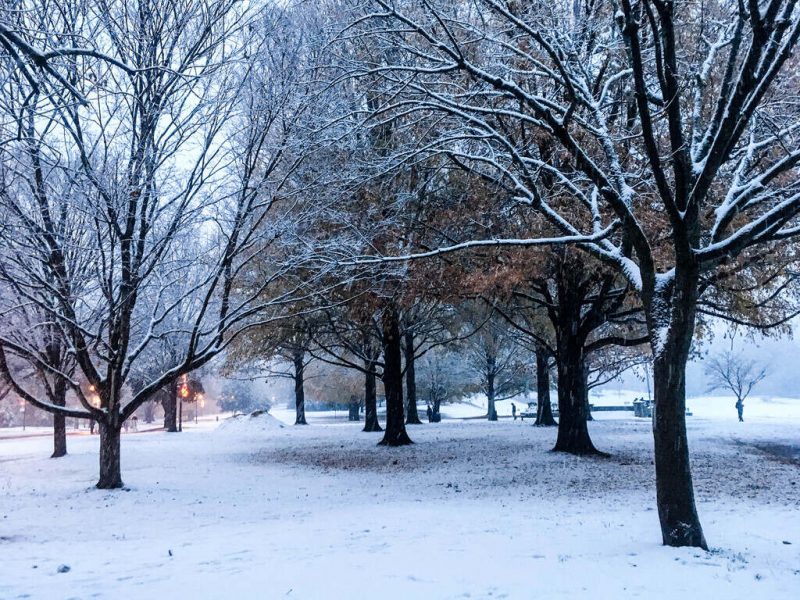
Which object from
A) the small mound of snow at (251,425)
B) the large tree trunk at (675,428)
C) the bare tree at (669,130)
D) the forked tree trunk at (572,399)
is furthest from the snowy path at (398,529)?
the small mound of snow at (251,425)

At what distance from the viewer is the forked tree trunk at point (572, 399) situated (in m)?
15.8

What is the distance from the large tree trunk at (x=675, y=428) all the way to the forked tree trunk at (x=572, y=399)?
9.64 meters

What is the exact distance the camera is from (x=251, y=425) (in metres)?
31.2

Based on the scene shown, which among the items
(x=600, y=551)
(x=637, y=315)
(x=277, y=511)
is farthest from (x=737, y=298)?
(x=277, y=511)

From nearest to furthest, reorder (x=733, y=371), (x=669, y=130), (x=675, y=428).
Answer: (x=675, y=428) < (x=669, y=130) < (x=733, y=371)

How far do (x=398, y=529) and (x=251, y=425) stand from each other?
2512cm

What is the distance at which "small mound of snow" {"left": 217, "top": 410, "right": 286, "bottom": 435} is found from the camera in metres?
29.8

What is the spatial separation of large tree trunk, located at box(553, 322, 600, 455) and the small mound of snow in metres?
17.6

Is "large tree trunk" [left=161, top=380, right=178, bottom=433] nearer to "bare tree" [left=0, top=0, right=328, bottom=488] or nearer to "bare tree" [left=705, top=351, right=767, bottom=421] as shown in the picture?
"bare tree" [left=0, top=0, right=328, bottom=488]

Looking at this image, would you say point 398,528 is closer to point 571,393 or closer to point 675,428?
point 675,428

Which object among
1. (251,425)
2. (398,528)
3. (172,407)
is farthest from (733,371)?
(398,528)

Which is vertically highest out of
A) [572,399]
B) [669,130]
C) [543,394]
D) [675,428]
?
[669,130]

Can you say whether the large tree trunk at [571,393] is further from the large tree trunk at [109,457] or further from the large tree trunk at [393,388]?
the large tree trunk at [109,457]

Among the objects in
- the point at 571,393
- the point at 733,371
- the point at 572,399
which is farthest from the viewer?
the point at 733,371
